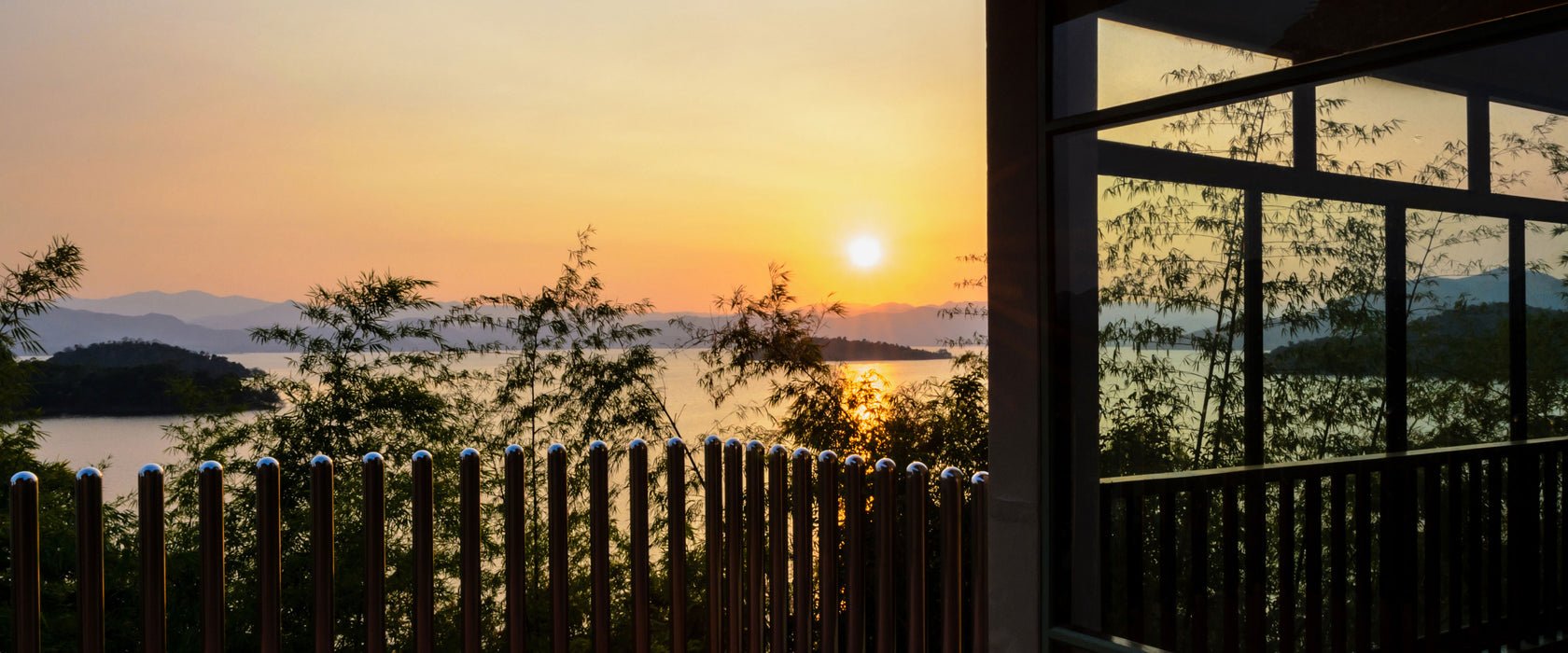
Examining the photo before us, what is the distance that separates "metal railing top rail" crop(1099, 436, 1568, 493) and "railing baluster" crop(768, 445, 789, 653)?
1.10m

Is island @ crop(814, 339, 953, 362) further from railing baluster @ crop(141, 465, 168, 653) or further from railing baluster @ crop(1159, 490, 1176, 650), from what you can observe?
railing baluster @ crop(141, 465, 168, 653)

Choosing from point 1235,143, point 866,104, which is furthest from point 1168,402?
point 866,104

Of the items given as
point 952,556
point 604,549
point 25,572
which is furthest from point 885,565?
point 25,572

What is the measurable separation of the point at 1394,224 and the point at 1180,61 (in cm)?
64

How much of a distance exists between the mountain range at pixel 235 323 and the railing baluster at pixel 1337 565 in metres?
4.36

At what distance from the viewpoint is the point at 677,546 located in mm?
3293

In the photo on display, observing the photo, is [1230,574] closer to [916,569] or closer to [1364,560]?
[1364,560]

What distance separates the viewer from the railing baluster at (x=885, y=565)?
3.35 metres

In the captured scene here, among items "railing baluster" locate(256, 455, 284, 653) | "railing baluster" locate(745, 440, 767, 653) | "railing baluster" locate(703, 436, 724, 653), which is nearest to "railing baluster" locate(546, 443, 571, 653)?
"railing baluster" locate(703, 436, 724, 653)

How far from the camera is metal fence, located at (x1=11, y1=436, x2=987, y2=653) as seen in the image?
8.50ft

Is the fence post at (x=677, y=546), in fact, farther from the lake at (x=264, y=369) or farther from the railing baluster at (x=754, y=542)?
the lake at (x=264, y=369)

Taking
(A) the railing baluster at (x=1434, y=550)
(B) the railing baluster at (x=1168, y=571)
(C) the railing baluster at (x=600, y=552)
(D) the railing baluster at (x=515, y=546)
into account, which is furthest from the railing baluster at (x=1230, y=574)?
(D) the railing baluster at (x=515, y=546)

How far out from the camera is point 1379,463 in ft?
7.45

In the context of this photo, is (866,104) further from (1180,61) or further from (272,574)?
(272,574)
